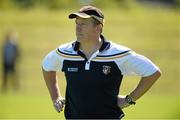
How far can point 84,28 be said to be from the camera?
8125 millimetres

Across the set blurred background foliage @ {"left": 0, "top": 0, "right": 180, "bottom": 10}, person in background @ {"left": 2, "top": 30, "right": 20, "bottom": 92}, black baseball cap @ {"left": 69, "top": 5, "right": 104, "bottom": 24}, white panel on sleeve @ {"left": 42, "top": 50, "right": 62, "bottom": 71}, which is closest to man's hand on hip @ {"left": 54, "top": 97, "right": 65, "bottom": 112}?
white panel on sleeve @ {"left": 42, "top": 50, "right": 62, "bottom": 71}

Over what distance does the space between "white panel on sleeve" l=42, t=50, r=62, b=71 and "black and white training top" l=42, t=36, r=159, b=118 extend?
13 cm

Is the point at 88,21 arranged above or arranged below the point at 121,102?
above

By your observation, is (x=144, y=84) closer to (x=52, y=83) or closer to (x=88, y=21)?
(x=88, y=21)

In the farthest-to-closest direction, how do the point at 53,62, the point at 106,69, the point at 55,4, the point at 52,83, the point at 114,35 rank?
the point at 55,4 → the point at 114,35 → the point at 52,83 → the point at 53,62 → the point at 106,69

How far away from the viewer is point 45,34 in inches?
982

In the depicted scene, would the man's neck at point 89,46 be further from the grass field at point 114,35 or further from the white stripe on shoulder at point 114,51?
the grass field at point 114,35

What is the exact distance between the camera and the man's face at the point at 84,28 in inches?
319

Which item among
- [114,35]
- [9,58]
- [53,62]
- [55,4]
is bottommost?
[9,58]

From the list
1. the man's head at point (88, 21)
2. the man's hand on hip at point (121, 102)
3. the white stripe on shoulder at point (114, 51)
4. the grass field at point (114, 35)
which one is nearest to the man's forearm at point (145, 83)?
the man's hand on hip at point (121, 102)

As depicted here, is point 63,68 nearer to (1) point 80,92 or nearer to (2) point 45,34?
(1) point 80,92

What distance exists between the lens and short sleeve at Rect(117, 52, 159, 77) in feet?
26.7

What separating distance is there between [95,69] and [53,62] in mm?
515

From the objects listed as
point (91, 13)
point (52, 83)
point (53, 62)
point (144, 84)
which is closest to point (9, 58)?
point (52, 83)
